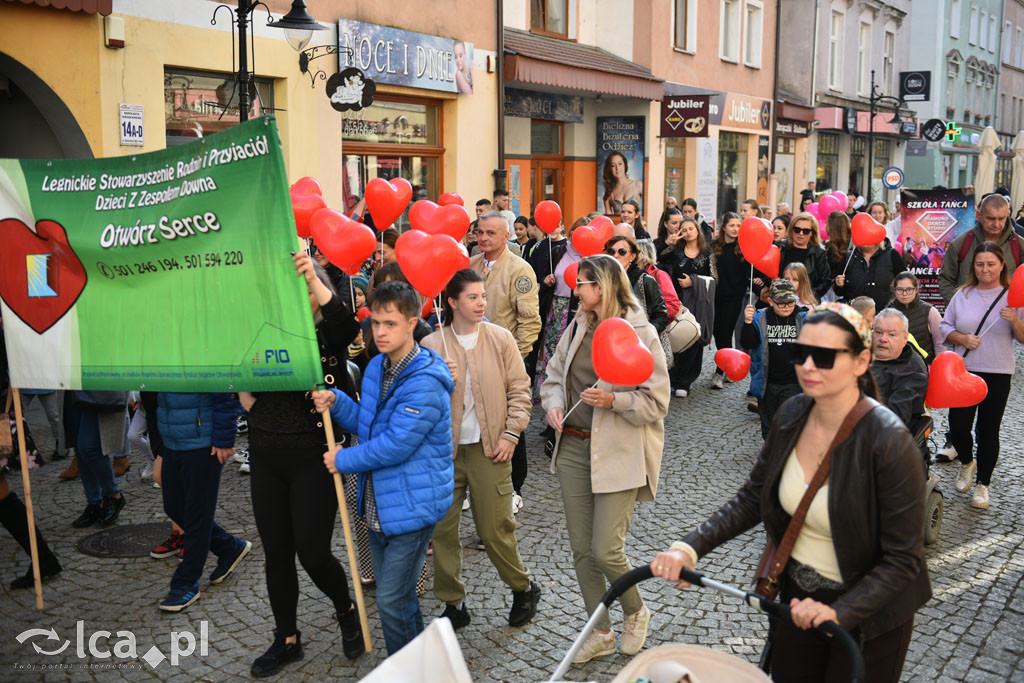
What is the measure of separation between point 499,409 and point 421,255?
1.08 metres

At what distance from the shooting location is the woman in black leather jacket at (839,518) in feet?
9.07

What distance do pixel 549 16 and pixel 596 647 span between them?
55.0 ft

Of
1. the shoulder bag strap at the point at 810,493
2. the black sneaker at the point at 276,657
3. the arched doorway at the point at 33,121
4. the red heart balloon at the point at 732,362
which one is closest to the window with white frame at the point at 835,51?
the arched doorway at the point at 33,121

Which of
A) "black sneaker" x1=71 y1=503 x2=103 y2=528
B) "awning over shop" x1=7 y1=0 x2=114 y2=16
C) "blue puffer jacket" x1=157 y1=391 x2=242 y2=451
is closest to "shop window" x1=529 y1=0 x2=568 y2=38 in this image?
"awning over shop" x1=7 y1=0 x2=114 y2=16

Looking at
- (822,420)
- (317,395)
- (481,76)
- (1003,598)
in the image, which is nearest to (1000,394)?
(1003,598)

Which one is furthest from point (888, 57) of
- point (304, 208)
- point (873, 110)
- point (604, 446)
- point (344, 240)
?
point (604, 446)

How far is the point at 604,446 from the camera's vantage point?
4527 millimetres

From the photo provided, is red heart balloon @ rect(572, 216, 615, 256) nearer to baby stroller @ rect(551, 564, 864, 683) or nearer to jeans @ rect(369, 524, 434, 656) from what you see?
jeans @ rect(369, 524, 434, 656)

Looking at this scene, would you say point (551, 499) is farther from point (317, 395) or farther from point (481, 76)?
point (481, 76)

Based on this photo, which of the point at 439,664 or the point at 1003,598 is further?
the point at 1003,598

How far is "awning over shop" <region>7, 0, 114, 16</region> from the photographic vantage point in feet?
30.6

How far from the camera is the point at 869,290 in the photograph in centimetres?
948

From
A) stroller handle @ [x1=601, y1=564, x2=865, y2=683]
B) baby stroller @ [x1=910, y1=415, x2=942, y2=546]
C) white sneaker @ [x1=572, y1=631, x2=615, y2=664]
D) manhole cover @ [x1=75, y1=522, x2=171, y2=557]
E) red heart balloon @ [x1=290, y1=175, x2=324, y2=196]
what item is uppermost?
red heart balloon @ [x1=290, y1=175, x2=324, y2=196]

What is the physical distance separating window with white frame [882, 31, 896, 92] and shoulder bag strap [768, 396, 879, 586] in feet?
124
